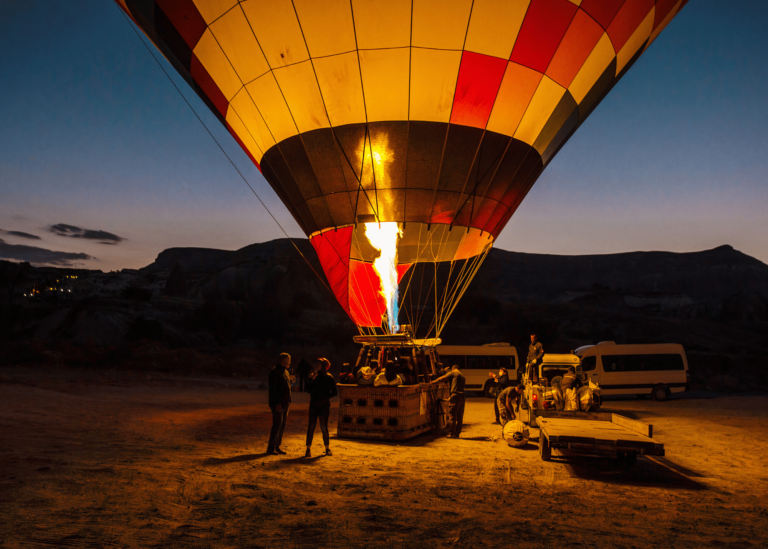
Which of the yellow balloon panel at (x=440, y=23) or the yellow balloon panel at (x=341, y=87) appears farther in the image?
the yellow balloon panel at (x=341, y=87)

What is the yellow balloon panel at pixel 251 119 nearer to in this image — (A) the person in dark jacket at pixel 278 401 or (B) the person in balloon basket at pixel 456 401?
(A) the person in dark jacket at pixel 278 401

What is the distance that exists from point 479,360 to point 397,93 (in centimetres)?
1662

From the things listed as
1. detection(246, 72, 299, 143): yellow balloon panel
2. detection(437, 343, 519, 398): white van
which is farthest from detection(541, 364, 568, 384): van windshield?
detection(437, 343, 519, 398): white van

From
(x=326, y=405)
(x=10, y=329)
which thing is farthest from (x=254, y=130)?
(x=10, y=329)

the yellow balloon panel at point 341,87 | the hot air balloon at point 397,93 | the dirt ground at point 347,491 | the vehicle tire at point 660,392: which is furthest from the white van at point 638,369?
the yellow balloon panel at point 341,87

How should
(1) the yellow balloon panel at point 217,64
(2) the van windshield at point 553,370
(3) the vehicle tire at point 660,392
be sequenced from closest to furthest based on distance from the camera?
1. (1) the yellow balloon panel at point 217,64
2. (2) the van windshield at point 553,370
3. (3) the vehicle tire at point 660,392

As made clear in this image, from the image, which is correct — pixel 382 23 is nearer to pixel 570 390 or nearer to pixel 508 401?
pixel 570 390

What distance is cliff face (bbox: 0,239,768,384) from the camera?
43.1 m

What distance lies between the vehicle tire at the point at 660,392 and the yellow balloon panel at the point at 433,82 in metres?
16.8

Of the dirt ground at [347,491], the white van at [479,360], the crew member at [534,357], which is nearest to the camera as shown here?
the dirt ground at [347,491]

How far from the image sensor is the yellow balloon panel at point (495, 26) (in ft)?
26.4

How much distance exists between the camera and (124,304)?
5256 cm

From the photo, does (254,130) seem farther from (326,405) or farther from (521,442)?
(521,442)

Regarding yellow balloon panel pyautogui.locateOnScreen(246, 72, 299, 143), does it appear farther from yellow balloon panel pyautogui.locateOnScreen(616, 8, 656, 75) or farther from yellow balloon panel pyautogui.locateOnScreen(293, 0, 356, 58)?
yellow balloon panel pyautogui.locateOnScreen(616, 8, 656, 75)
